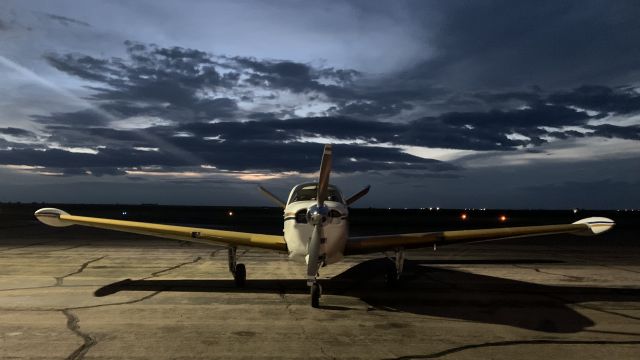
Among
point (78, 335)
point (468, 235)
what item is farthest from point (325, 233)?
point (78, 335)

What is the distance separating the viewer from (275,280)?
13203 millimetres

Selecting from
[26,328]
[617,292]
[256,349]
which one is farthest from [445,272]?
[26,328]

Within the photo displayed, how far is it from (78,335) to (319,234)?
4.49 m

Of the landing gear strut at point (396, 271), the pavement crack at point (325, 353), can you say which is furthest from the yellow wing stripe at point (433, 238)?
the pavement crack at point (325, 353)

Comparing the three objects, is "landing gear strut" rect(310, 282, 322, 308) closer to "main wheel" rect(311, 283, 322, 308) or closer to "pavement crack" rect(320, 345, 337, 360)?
"main wheel" rect(311, 283, 322, 308)

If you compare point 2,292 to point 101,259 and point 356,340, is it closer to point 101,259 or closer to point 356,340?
point 101,259

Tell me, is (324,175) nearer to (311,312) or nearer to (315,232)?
(315,232)

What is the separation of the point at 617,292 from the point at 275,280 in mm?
8574

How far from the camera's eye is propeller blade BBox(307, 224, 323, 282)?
9516mm

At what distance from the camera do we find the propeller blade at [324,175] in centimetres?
978

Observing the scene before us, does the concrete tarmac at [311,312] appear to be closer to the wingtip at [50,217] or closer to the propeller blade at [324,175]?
the wingtip at [50,217]

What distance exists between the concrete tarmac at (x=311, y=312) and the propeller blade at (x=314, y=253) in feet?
2.32

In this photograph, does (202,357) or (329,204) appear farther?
(329,204)

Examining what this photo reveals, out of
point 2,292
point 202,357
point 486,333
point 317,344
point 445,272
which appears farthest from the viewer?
point 445,272
